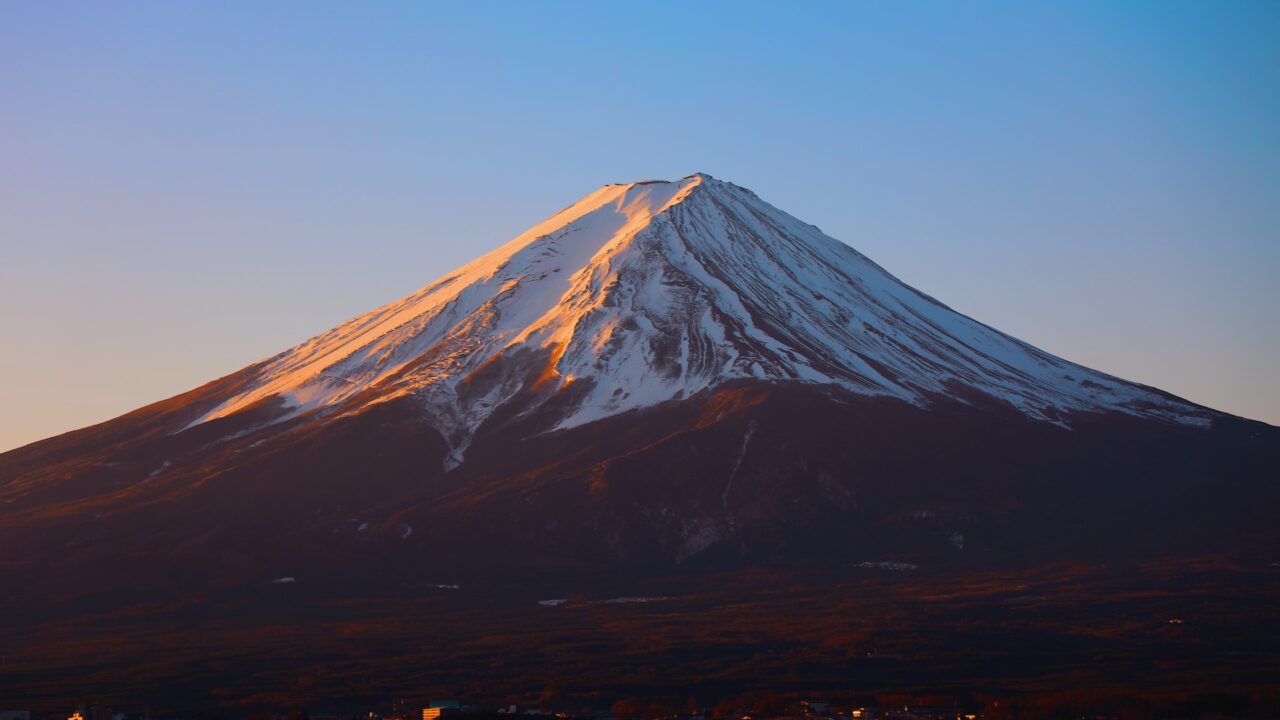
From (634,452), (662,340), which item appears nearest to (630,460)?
(634,452)

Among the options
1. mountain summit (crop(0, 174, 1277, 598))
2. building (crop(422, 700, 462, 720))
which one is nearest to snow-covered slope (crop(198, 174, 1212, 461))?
mountain summit (crop(0, 174, 1277, 598))

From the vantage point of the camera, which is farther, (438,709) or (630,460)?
(630,460)

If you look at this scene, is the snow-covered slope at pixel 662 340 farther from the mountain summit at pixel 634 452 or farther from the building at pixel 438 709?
the building at pixel 438 709

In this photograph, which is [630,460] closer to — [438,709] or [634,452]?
[634,452]

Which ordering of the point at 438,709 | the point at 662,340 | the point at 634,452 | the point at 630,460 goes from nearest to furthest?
the point at 438,709 < the point at 630,460 < the point at 634,452 < the point at 662,340

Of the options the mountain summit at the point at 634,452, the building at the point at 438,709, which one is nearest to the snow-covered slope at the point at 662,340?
the mountain summit at the point at 634,452

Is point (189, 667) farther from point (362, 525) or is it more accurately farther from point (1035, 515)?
point (1035, 515)

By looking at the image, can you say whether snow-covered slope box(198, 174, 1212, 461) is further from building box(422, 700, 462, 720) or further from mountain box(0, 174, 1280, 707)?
building box(422, 700, 462, 720)
